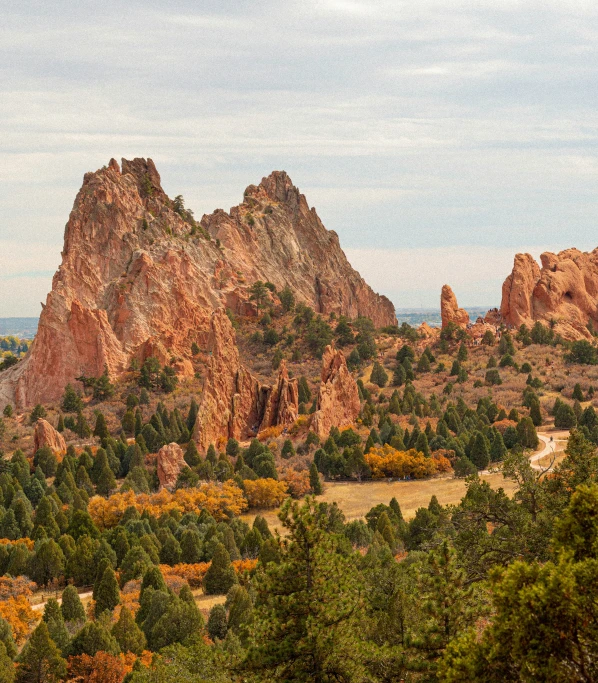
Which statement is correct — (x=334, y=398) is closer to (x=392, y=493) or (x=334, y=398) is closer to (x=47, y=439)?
(x=392, y=493)

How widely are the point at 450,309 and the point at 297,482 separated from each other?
211 feet

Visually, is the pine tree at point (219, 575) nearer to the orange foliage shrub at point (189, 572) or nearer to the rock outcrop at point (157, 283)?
the orange foliage shrub at point (189, 572)

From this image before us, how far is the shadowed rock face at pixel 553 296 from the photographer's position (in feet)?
424

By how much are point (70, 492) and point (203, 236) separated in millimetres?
77246

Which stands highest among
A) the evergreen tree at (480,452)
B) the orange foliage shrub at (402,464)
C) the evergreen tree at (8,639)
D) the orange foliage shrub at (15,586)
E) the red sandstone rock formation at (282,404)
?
the red sandstone rock formation at (282,404)

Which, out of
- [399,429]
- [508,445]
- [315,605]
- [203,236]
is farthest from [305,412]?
[315,605]

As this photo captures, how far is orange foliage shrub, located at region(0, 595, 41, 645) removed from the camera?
43906 millimetres

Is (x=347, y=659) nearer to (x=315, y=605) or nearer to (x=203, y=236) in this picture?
(x=315, y=605)

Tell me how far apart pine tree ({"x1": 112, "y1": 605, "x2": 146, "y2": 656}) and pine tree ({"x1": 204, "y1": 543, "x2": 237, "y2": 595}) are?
35.7ft

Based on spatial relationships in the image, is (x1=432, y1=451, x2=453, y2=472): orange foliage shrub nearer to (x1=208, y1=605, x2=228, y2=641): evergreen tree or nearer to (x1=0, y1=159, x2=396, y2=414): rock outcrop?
(x1=0, y1=159, x2=396, y2=414): rock outcrop

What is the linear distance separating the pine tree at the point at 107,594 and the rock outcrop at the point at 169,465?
27.5 metres

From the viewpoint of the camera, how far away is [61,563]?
54.0 m

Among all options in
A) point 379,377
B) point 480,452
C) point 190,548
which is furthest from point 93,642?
Result: point 379,377

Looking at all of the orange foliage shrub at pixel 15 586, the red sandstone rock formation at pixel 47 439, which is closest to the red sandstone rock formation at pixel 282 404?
the red sandstone rock formation at pixel 47 439
